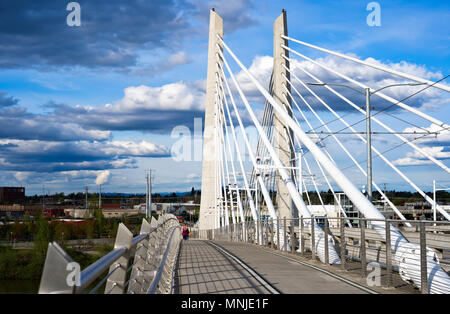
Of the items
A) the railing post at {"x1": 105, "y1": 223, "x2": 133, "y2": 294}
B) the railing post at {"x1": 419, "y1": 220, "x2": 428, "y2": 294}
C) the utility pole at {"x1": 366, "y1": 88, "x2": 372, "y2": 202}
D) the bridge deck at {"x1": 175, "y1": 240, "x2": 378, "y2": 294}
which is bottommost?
the bridge deck at {"x1": 175, "y1": 240, "x2": 378, "y2": 294}

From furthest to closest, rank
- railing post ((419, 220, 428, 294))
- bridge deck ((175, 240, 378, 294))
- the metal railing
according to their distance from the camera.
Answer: bridge deck ((175, 240, 378, 294)), the metal railing, railing post ((419, 220, 428, 294))

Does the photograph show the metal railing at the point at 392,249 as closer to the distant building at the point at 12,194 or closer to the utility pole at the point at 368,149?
the utility pole at the point at 368,149

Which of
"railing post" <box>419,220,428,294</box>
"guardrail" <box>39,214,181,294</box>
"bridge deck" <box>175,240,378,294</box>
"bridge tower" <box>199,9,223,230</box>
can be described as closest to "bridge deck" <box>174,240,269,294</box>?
"bridge deck" <box>175,240,378,294</box>

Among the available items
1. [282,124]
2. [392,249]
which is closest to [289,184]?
[282,124]

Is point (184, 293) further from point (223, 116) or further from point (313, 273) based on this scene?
point (223, 116)

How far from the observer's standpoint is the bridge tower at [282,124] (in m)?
32.5

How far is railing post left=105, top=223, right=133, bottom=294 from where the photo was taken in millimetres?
4875

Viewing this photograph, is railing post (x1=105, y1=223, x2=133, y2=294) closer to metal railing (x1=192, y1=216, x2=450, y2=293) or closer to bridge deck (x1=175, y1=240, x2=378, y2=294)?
bridge deck (x1=175, y1=240, x2=378, y2=294)

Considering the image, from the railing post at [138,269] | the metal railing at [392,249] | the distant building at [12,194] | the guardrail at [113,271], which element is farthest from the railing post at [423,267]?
the distant building at [12,194]

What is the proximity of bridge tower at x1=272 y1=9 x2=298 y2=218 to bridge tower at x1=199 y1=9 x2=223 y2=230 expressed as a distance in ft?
44.3

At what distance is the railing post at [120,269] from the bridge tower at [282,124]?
2687 centimetres

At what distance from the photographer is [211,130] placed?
52.8 meters

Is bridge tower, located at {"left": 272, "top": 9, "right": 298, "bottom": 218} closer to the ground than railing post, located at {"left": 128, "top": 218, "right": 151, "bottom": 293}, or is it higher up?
higher up

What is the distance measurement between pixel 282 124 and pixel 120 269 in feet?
92.5
